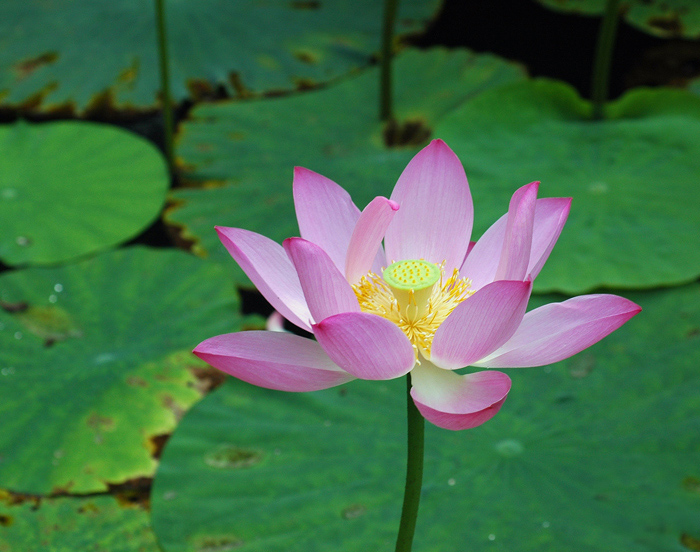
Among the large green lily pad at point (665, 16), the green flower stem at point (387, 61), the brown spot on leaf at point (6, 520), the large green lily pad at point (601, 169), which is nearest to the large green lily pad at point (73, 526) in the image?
the brown spot on leaf at point (6, 520)

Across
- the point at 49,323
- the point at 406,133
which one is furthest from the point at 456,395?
the point at 406,133

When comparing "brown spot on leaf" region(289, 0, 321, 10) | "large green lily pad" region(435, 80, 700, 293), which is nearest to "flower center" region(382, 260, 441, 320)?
"large green lily pad" region(435, 80, 700, 293)

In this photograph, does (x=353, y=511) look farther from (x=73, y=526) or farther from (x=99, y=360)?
(x=99, y=360)

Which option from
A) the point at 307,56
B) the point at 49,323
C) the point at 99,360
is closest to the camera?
the point at 99,360

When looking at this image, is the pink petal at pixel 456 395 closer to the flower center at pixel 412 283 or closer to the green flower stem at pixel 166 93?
the flower center at pixel 412 283

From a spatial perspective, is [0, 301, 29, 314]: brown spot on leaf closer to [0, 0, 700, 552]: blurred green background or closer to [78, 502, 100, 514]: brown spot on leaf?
[0, 0, 700, 552]: blurred green background

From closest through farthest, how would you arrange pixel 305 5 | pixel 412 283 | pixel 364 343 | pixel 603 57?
pixel 364 343 < pixel 412 283 < pixel 603 57 < pixel 305 5

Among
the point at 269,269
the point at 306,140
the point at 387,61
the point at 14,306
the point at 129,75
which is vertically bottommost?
the point at 14,306
